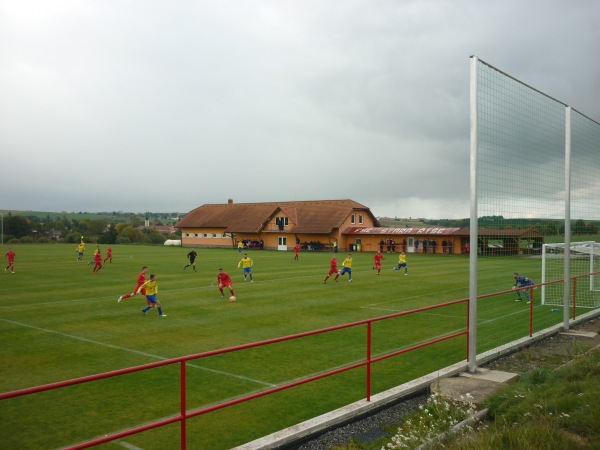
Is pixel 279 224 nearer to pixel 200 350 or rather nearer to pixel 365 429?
pixel 200 350

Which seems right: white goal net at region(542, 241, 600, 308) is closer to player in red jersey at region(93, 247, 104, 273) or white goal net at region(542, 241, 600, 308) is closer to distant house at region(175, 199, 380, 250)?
player in red jersey at region(93, 247, 104, 273)

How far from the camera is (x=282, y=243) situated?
74.2 m

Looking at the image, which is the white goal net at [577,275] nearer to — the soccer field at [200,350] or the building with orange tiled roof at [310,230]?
the soccer field at [200,350]

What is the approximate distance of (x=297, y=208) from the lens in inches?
3066

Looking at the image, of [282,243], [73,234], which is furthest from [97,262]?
[73,234]

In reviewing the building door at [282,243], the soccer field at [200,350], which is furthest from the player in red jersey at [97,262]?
the building door at [282,243]

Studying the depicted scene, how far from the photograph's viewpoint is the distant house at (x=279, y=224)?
70750mm

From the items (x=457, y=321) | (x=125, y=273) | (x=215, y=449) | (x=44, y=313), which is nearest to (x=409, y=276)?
(x=457, y=321)

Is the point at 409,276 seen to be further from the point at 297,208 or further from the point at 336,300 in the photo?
the point at 297,208

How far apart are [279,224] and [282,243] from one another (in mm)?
2882

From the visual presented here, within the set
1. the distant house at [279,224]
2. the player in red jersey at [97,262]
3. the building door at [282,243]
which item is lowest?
the player in red jersey at [97,262]

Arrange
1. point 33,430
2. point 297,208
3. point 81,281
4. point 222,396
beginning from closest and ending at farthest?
point 33,430 → point 222,396 → point 81,281 → point 297,208

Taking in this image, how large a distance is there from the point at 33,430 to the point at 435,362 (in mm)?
8096

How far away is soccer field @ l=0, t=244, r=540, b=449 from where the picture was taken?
8.42 meters
